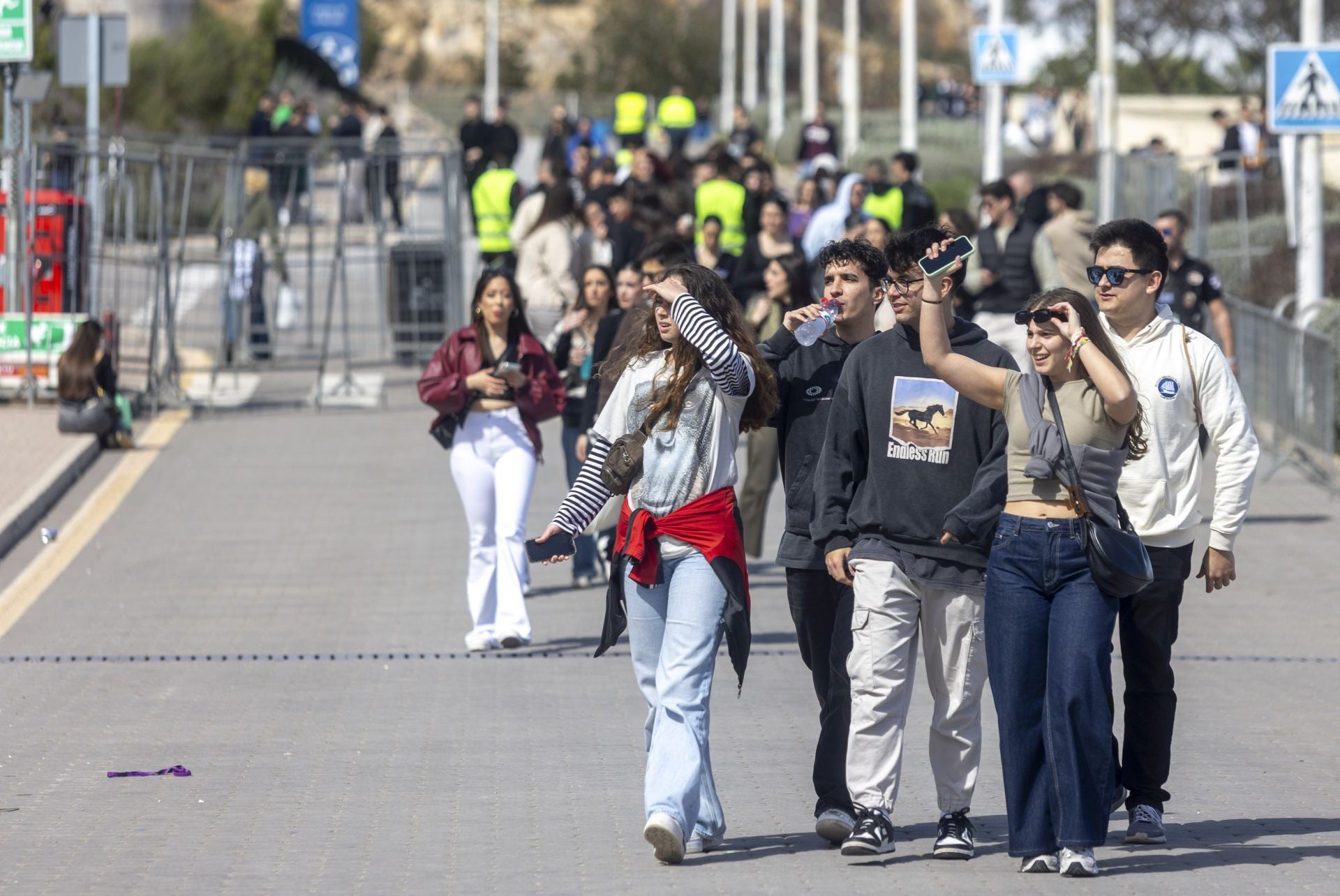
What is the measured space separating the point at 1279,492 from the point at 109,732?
9141 millimetres

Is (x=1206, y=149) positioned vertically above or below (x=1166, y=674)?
above

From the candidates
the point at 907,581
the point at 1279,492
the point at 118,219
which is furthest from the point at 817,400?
the point at 118,219

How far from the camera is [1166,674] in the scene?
6473 mm

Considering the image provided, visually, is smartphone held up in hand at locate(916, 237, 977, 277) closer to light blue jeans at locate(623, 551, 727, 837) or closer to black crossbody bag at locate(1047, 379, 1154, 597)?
black crossbody bag at locate(1047, 379, 1154, 597)

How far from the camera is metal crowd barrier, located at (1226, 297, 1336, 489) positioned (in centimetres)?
1463

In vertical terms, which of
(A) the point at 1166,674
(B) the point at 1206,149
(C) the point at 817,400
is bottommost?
(A) the point at 1166,674

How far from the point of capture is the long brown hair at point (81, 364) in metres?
14.8

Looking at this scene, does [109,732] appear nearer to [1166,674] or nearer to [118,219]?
[1166,674]

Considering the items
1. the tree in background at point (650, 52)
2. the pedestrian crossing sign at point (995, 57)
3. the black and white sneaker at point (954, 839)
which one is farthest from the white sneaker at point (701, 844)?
the tree in background at point (650, 52)

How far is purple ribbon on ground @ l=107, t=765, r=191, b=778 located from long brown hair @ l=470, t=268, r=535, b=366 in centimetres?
305

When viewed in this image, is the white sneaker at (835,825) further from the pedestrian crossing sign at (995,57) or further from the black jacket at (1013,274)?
the pedestrian crossing sign at (995,57)

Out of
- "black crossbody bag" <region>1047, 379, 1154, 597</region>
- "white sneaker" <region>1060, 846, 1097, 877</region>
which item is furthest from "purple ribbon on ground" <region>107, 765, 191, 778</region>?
"black crossbody bag" <region>1047, 379, 1154, 597</region>

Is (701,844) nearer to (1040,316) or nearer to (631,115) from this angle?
(1040,316)

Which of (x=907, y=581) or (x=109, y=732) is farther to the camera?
(x=109, y=732)
